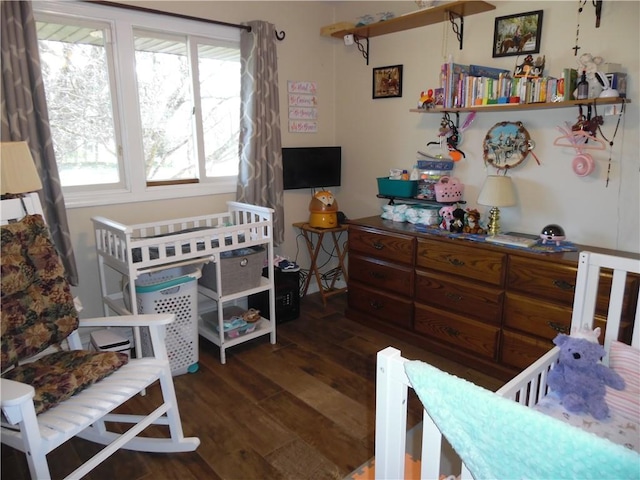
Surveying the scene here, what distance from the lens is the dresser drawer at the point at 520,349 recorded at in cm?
235

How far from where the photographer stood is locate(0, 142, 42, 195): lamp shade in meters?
1.85

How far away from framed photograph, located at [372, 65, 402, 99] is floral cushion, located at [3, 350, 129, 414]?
2.57 meters

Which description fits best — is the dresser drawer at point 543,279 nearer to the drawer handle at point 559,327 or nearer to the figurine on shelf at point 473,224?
the drawer handle at point 559,327

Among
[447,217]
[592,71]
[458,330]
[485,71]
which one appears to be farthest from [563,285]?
[485,71]

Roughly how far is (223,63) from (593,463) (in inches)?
125

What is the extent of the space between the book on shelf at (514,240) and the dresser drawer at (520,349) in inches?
19.2

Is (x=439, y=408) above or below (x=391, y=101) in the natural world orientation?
below

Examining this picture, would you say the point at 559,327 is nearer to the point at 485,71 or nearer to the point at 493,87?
the point at 493,87

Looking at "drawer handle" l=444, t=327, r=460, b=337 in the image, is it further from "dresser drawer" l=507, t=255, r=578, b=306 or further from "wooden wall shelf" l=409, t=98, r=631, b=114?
"wooden wall shelf" l=409, t=98, r=631, b=114

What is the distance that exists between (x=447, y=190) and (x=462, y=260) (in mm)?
568

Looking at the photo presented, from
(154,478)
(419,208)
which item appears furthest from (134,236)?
(419,208)

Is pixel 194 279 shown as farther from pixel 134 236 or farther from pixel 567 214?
pixel 567 214

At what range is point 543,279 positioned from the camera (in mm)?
2291

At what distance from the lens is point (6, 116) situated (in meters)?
2.24
